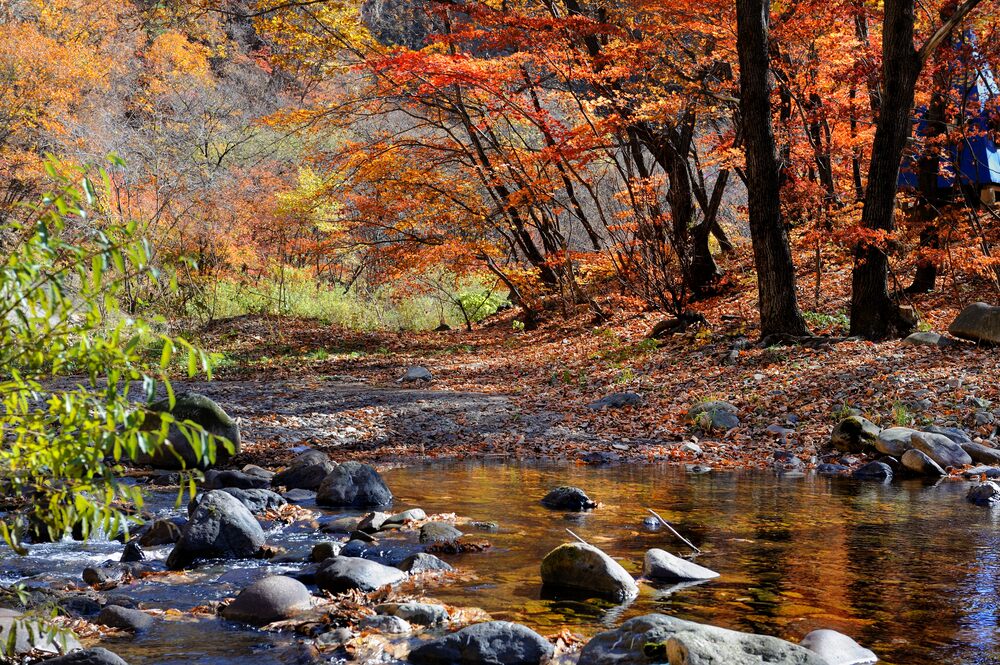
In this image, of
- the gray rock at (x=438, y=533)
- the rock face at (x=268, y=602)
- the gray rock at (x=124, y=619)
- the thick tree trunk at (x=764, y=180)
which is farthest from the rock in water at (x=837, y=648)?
the thick tree trunk at (x=764, y=180)

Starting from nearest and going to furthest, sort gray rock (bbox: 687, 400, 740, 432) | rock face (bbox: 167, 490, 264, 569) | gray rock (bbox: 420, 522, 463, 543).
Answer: rock face (bbox: 167, 490, 264, 569) < gray rock (bbox: 420, 522, 463, 543) < gray rock (bbox: 687, 400, 740, 432)

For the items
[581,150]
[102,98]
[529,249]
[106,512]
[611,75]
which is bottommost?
[106,512]

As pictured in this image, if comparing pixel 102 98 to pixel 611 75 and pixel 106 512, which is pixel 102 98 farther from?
pixel 106 512

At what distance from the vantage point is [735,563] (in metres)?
4.50

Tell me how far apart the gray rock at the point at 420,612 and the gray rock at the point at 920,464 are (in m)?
4.91

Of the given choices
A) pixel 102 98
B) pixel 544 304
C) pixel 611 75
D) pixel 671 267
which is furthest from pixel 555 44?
pixel 102 98

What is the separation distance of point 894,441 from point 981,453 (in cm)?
66

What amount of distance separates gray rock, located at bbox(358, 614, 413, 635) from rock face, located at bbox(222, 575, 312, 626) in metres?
0.38

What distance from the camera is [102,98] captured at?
73.1 ft

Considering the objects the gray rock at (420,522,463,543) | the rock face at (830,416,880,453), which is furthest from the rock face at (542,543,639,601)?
the rock face at (830,416,880,453)

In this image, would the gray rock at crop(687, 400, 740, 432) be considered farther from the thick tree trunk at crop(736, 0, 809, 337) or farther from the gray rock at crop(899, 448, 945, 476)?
the thick tree trunk at crop(736, 0, 809, 337)

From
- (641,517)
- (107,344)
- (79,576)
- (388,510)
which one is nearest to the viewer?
(107,344)

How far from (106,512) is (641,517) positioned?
13.5 feet

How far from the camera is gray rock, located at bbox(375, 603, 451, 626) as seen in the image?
3666mm
